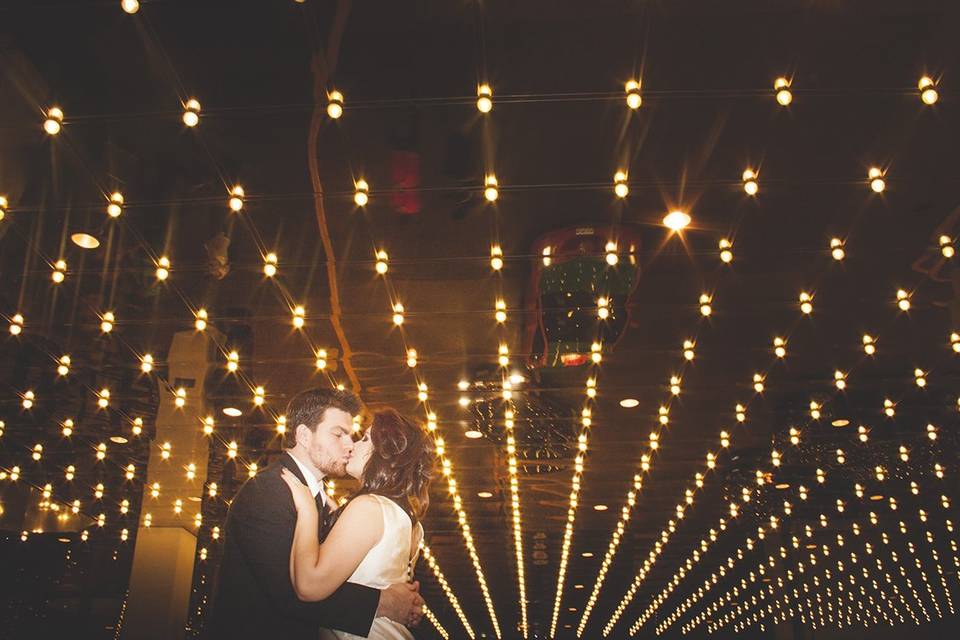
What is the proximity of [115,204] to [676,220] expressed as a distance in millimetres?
3965

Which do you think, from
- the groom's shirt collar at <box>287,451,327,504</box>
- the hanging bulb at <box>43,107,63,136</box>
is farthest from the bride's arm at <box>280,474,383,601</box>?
the hanging bulb at <box>43,107,63,136</box>

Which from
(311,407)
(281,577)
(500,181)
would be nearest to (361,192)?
(500,181)

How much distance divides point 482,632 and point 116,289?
24.3m

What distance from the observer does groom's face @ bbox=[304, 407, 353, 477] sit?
8.31 ft

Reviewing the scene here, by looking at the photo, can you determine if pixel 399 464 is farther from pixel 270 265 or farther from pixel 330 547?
pixel 270 265

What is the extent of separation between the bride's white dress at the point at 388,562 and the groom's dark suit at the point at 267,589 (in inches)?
2.4

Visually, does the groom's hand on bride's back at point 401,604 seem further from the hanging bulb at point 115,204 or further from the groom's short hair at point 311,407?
the hanging bulb at point 115,204

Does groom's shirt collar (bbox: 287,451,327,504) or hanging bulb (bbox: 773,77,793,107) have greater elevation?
hanging bulb (bbox: 773,77,793,107)

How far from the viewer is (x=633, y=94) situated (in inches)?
182

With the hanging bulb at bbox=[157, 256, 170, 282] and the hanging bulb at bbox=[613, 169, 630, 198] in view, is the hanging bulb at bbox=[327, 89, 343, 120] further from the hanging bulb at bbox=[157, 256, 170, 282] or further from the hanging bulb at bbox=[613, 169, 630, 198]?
the hanging bulb at bbox=[157, 256, 170, 282]

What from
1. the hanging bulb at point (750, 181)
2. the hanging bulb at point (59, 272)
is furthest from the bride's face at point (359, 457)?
the hanging bulb at point (59, 272)

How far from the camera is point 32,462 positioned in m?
10.5

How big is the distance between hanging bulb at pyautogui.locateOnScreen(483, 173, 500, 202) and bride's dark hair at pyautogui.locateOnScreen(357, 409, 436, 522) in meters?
2.85

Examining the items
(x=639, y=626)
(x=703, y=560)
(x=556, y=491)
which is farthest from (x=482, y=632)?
(x=556, y=491)
